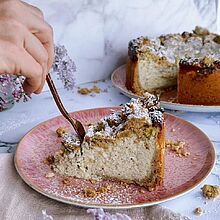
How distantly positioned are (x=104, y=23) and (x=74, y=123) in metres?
0.62

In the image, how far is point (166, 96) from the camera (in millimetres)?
1727

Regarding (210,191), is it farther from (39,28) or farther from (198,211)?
(39,28)

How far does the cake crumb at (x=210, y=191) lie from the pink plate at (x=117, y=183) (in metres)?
0.02

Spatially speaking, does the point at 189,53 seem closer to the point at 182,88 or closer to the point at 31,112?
the point at 182,88

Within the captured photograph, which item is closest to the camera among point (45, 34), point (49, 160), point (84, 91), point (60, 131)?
point (45, 34)

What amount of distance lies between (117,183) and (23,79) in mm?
561

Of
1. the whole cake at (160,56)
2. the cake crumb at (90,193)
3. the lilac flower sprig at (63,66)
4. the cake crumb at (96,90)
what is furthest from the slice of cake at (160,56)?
the cake crumb at (90,193)

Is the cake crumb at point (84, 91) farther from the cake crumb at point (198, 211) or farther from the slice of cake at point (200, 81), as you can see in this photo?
the cake crumb at point (198, 211)

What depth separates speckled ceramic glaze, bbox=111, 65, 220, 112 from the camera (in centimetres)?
149

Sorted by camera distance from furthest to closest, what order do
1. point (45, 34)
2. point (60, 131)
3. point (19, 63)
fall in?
point (60, 131)
point (45, 34)
point (19, 63)

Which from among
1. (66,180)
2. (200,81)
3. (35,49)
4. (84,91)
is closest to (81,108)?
(84,91)

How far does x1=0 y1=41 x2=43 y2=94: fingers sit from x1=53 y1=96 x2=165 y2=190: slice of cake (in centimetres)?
21

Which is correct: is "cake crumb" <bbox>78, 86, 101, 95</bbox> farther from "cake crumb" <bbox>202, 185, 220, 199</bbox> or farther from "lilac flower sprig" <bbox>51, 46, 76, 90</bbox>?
"cake crumb" <bbox>202, 185, 220, 199</bbox>

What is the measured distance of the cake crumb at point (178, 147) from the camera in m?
1.26
